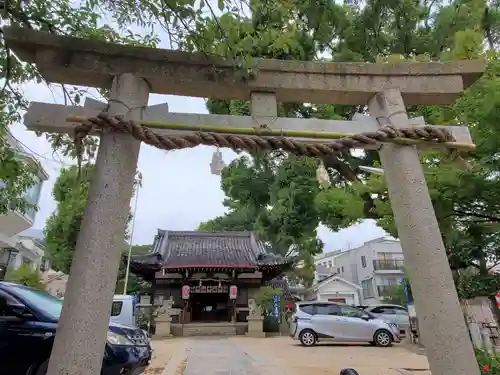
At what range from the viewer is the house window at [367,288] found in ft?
101

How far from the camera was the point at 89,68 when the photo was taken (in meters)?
2.74

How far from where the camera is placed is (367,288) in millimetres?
31547

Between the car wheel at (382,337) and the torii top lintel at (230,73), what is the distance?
11.1 meters

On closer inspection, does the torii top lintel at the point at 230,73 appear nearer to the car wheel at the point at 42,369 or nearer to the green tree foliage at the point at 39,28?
the green tree foliage at the point at 39,28

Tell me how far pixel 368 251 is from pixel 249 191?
74.0ft

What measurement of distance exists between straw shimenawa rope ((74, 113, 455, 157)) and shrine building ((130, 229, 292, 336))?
17.1m

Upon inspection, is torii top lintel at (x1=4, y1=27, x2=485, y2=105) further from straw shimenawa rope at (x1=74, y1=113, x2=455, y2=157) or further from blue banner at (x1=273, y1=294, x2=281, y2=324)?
blue banner at (x1=273, y1=294, x2=281, y2=324)

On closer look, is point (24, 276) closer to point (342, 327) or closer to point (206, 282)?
point (206, 282)

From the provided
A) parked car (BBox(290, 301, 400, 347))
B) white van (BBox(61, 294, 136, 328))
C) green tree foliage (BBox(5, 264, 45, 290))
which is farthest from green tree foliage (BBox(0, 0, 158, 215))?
green tree foliage (BBox(5, 264, 45, 290))

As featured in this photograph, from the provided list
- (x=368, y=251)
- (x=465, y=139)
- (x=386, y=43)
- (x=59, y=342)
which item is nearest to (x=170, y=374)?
(x=59, y=342)

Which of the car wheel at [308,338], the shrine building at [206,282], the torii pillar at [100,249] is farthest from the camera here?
the shrine building at [206,282]

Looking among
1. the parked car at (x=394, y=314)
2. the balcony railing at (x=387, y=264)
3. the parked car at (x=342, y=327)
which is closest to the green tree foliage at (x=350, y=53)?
the parked car at (x=342, y=327)

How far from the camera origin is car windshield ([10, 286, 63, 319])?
4387 millimetres

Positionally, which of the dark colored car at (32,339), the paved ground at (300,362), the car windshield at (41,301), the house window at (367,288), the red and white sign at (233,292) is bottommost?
the paved ground at (300,362)
